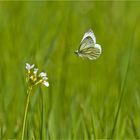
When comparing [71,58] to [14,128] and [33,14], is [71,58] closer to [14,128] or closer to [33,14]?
[33,14]

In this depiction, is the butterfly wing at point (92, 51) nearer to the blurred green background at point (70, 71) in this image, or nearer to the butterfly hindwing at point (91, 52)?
the butterfly hindwing at point (91, 52)

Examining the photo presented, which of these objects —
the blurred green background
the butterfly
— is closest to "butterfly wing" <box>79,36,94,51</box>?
the butterfly

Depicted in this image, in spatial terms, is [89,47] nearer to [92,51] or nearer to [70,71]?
[92,51]

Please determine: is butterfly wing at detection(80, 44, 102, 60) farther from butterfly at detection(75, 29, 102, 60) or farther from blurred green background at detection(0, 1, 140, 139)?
blurred green background at detection(0, 1, 140, 139)

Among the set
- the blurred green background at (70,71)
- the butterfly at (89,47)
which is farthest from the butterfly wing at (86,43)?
the blurred green background at (70,71)

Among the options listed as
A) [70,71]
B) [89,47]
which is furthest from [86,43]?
[70,71]
